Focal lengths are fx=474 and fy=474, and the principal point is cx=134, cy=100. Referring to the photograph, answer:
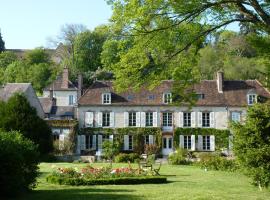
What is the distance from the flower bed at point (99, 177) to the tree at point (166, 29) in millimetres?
8146

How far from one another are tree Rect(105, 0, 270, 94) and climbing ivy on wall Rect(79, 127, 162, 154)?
31945 millimetres

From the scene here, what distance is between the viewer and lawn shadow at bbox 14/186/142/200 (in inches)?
574

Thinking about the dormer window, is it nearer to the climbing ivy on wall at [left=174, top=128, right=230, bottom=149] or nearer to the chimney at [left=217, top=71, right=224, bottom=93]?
the climbing ivy on wall at [left=174, top=128, right=230, bottom=149]

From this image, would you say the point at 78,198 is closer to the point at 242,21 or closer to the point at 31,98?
the point at 242,21

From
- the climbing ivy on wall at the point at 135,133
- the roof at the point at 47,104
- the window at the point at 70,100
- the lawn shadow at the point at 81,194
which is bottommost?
the lawn shadow at the point at 81,194

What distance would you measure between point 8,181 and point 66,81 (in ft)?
147

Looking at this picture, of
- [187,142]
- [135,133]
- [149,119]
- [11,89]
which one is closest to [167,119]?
[149,119]

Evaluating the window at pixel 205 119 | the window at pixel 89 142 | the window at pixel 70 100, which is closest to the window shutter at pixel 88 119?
the window at pixel 89 142

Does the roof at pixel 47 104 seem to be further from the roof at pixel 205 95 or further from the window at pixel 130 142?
the window at pixel 130 142

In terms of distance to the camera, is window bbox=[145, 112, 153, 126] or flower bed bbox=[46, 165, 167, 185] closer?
flower bed bbox=[46, 165, 167, 185]

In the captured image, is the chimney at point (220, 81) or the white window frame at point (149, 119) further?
the chimney at point (220, 81)

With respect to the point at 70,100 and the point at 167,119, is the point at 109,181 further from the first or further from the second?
the point at 70,100

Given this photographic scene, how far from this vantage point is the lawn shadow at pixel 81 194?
574 inches

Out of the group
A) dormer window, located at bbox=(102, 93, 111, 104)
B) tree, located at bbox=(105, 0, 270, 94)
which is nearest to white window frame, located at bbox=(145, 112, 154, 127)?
dormer window, located at bbox=(102, 93, 111, 104)
